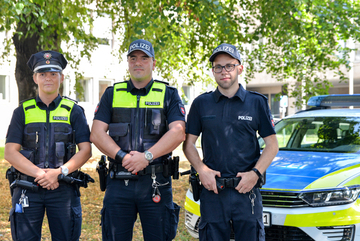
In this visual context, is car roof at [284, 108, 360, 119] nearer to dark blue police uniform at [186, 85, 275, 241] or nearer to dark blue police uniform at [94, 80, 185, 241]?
dark blue police uniform at [186, 85, 275, 241]

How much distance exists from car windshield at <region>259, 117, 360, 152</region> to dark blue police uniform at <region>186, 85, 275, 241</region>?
1.74 metres

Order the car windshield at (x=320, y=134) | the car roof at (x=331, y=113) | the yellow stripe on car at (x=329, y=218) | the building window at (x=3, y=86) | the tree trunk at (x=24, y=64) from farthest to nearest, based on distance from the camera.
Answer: the building window at (x=3, y=86), the tree trunk at (x=24, y=64), the car roof at (x=331, y=113), the car windshield at (x=320, y=134), the yellow stripe on car at (x=329, y=218)

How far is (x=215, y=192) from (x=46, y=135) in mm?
1410

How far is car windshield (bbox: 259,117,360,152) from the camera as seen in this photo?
4.71 meters

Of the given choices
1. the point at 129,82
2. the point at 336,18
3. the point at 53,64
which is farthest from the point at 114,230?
the point at 336,18

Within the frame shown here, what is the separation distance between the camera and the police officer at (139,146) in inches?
119

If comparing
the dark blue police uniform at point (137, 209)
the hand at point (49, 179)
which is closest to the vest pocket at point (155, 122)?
the dark blue police uniform at point (137, 209)

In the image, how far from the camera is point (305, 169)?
3980mm

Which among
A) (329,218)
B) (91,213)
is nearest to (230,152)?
(329,218)

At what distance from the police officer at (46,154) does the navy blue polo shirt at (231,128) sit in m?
0.99

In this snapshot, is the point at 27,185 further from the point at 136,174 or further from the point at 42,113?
the point at 136,174

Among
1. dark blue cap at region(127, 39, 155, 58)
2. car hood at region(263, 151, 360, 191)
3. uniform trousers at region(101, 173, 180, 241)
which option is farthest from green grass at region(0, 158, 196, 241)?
dark blue cap at region(127, 39, 155, 58)

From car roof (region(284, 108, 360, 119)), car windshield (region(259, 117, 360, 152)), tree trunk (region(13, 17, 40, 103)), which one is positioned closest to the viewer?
car windshield (region(259, 117, 360, 152))

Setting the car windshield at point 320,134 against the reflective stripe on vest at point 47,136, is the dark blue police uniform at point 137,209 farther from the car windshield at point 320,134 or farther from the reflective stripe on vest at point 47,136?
the car windshield at point 320,134
